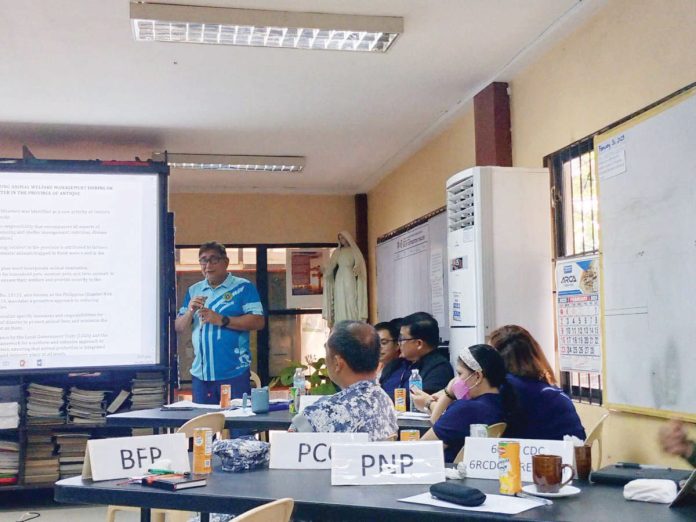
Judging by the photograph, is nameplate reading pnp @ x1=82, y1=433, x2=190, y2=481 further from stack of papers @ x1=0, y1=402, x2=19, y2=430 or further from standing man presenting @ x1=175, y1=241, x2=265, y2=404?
stack of papers @ x1=0, y1=402, x2=19, y2=430

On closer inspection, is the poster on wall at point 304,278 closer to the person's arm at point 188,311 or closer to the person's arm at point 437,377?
the person's arm at point 188,311

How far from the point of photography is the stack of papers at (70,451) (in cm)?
535

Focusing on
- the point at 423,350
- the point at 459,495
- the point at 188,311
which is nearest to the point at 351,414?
the point at 459,495

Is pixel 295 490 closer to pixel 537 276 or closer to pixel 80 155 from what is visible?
pixel 537 276

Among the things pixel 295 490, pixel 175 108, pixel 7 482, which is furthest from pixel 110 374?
pixel 295 490

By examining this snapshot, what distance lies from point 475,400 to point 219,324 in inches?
105

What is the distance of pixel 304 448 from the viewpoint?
2.36m

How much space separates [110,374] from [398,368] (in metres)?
2.11

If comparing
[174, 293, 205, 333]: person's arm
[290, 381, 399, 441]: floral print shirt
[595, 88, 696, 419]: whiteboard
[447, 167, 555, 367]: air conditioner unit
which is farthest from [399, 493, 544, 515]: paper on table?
[174, 293, 205, 333]: person's arm

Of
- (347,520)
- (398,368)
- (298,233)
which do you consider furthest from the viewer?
(298,233)

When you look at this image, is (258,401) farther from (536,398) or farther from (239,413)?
(536,398)

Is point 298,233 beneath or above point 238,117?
beneath

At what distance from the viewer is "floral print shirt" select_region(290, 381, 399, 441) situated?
2.48 metres

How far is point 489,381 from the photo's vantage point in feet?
9.55
